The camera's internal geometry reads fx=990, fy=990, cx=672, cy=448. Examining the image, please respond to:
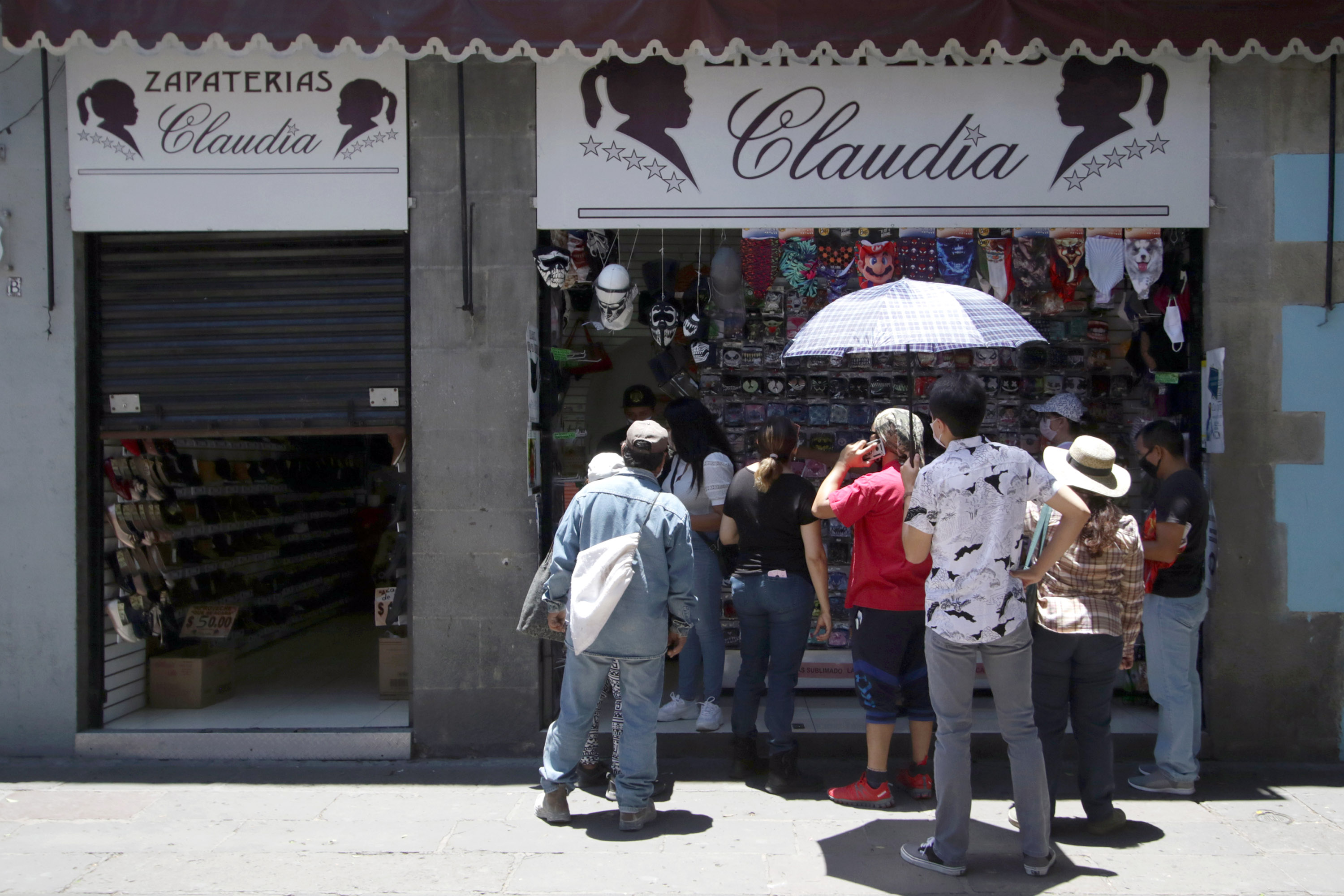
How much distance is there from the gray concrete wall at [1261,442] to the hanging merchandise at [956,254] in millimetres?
1383

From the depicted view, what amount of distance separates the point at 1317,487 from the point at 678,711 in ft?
12.8

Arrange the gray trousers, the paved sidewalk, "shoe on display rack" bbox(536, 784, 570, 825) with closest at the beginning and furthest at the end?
the gray trousers, the paved sidewalk, "shoe on display rack" bbox(536, 784, 570, 825)

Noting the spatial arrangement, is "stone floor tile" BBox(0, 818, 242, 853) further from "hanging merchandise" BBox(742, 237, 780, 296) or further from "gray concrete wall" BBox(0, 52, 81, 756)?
"hanging merchandise" BBox(742, 237, 780, 296)

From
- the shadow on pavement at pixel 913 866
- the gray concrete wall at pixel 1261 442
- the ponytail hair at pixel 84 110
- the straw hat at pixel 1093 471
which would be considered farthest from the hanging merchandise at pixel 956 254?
the ponytail hair at pixel 84 110

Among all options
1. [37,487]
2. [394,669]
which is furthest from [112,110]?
[394,669]

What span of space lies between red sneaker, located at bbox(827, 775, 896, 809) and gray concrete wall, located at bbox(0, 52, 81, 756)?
14.7ft

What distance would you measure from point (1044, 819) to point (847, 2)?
168 inches

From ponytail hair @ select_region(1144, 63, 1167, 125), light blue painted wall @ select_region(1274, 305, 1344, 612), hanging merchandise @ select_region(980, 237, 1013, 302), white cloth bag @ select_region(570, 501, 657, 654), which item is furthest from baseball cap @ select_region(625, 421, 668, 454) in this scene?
light blue painted wall @ select_region(1274, 305, 1344, 612)

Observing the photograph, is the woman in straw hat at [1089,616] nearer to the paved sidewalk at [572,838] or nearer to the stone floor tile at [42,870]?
the paved sidewalk at [572,838]

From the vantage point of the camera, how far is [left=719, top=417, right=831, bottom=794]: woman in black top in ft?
16.6

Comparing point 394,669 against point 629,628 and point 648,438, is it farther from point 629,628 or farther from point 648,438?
point 648,438

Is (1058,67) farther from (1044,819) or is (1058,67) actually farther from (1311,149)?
(1044,819)

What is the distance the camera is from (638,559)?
461cm

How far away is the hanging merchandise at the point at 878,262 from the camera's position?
5.98 m
